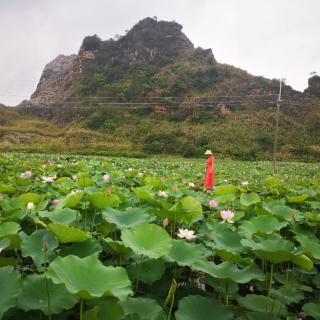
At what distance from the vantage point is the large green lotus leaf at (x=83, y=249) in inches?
54.7

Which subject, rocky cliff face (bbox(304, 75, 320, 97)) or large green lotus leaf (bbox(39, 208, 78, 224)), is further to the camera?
rocky cliff face (bbox(304, 75, 320, 97))

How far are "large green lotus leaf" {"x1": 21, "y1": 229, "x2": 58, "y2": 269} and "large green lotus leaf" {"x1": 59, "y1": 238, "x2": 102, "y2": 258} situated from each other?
0.13 ft

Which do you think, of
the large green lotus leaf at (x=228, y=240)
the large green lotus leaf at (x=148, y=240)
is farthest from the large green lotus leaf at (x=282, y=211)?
the large green lotus leaf at (x=148, y=240)

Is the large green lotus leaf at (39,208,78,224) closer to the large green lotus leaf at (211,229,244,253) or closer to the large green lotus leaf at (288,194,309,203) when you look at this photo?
the large green lotus leaf at (211,229,244,253)

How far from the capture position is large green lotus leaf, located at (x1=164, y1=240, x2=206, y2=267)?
1.37 meters

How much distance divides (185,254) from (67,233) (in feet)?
1.41

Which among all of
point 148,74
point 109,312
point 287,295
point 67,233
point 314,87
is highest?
point 148,74

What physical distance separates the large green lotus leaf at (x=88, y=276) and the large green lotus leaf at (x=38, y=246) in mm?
277

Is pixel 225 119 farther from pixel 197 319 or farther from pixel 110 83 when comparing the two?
pixel 197 319

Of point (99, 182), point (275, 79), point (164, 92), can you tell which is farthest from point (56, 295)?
point (275, 79)

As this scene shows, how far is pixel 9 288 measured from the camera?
3.45 feet

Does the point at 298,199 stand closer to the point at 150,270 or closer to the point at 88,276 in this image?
Result: the point at 150,270

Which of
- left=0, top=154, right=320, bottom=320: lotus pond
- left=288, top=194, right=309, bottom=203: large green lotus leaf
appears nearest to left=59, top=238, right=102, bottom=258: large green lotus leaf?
left=0, top=154, right=320, bottom=320: lotus pond

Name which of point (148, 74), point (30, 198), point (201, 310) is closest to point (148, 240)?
point (201, 310)
